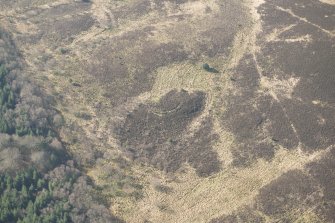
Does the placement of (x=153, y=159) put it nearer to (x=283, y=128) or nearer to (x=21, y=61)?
(x=283, y=128)

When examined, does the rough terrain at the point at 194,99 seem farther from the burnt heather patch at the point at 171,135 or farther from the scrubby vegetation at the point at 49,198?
the scrubby vegetation at the point at 49,198

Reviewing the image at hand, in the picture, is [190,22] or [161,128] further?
[190,22]

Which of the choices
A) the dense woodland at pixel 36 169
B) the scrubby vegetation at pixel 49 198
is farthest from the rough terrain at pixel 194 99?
the scrubby vegetation at pixel 49 198

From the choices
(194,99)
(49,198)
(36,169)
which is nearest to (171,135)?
(194,99)

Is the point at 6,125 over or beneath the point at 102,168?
over

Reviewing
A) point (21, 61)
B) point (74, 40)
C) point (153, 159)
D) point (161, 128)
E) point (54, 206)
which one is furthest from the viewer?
point (74, 40)

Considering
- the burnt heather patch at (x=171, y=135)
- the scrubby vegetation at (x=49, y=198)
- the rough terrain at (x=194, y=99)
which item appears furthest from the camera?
the burnt heather patch at (x=171, y=135)

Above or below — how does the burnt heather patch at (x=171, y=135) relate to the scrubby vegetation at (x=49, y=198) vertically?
below

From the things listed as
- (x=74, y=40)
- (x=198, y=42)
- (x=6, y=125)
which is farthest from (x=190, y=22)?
(x=6, y=125)
